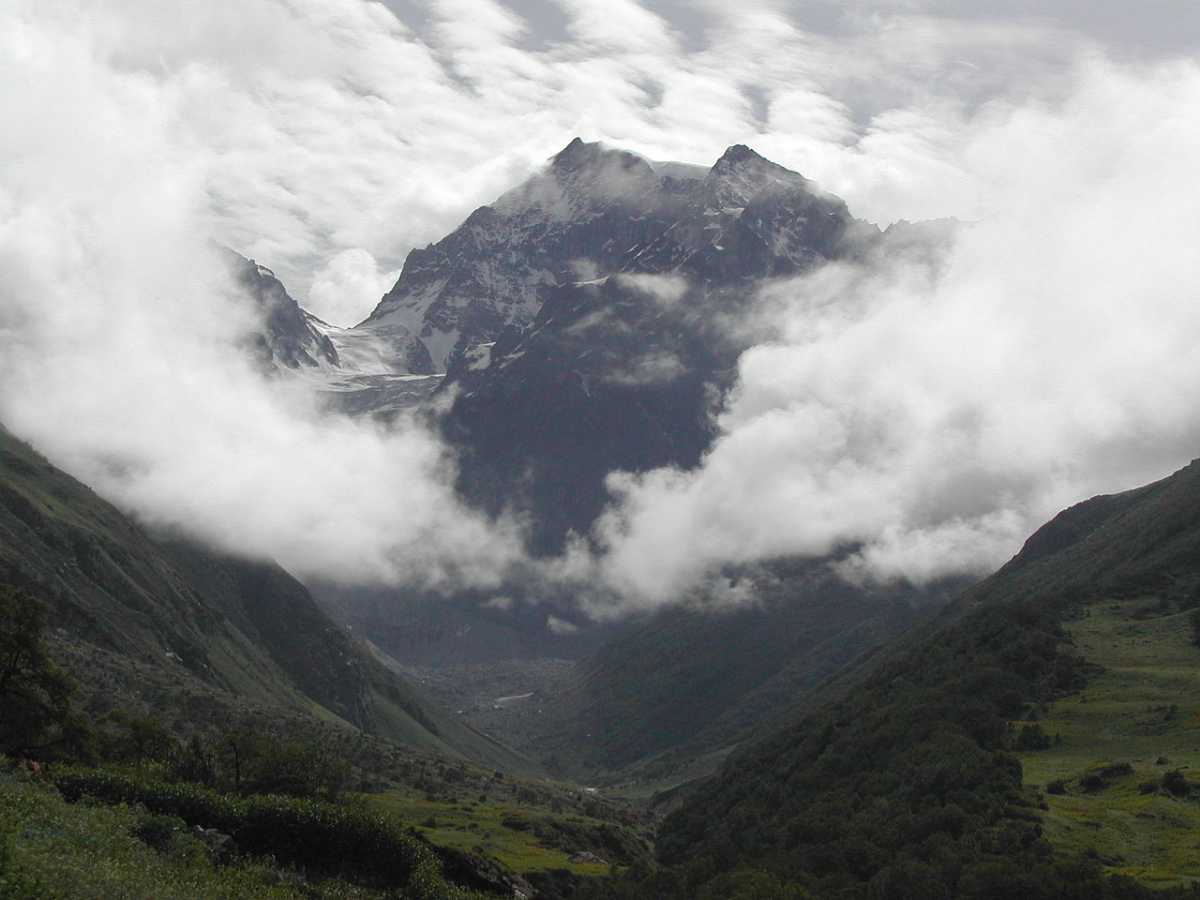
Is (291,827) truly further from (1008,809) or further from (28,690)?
(1008,809)

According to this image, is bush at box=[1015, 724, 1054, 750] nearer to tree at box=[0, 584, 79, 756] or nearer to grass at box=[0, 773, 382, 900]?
grass at box=[0, 773, 382, 900]

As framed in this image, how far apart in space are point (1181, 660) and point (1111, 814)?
75517mm

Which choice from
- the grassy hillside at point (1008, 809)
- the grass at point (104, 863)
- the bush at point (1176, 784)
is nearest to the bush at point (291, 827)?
the grass at point (104, 863)

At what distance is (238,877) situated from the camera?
225 feet

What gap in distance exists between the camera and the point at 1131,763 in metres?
151

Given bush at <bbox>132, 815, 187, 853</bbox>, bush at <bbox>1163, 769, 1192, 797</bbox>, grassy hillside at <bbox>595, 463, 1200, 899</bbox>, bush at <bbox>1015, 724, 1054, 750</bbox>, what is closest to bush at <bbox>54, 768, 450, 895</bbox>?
bush at <bbox>132, 815, 187, 853</bbox>

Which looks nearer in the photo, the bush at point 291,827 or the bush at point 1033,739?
the bush at point 291,827

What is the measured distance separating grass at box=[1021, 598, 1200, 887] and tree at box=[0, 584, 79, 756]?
98999mm

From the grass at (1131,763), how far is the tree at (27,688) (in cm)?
9900

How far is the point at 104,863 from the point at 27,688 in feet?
173

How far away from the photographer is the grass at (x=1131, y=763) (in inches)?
4688

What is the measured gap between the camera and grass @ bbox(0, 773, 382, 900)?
156 ft

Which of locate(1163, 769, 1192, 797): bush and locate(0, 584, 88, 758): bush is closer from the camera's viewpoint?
locate(0, 584, 88, 758): bush

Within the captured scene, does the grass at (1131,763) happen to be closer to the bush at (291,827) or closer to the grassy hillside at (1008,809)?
the grassy hillside at (1008,809)
